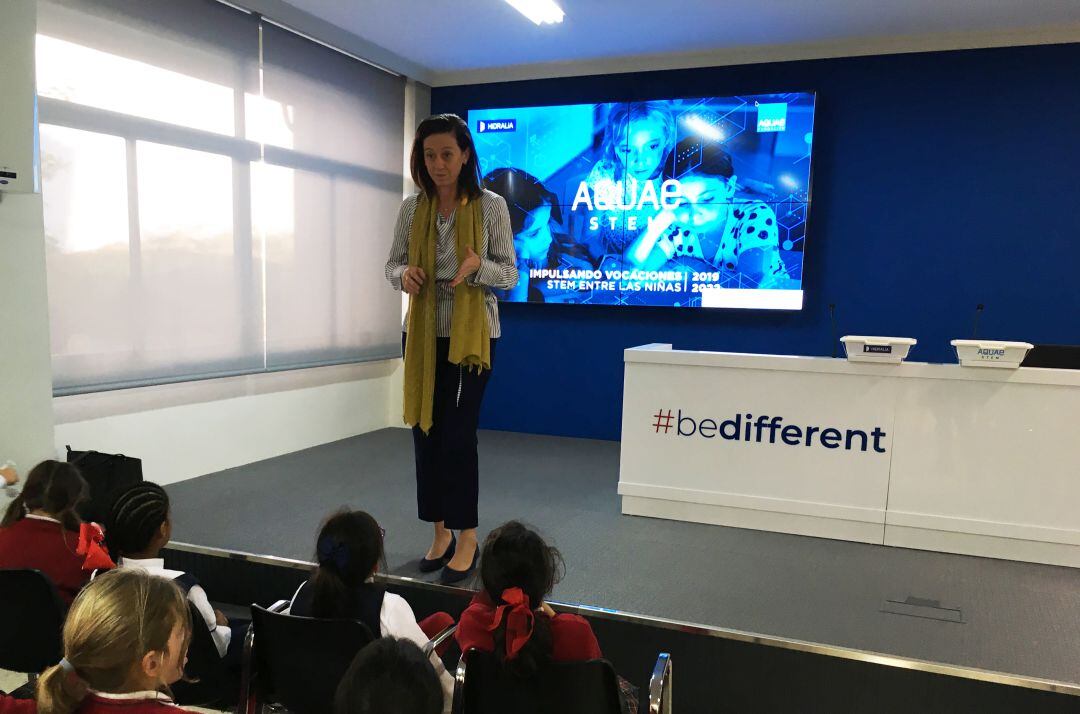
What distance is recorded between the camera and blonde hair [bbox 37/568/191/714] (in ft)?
3.31

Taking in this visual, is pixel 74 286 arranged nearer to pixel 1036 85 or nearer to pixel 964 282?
pixel 964 282

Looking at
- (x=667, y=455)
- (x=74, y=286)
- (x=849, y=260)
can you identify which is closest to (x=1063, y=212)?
(x=849, y=260)

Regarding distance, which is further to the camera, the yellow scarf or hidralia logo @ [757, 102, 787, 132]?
hidralia logo @ [757, 102, 787, 132]

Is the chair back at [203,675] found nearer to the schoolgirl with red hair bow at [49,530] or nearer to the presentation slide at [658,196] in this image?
the schoolgirl with red hair bow at [49,530]

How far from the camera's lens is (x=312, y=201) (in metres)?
4.81

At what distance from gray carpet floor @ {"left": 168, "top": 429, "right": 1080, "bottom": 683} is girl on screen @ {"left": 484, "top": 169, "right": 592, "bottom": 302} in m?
1.62

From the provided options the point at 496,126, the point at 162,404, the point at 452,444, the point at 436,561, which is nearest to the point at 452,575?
the point at 436,561

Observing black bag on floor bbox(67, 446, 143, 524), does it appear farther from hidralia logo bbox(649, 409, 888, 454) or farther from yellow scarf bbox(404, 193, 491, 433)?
hidralia logo bbox(649, 409, 888, 454)

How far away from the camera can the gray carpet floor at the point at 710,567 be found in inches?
91.7

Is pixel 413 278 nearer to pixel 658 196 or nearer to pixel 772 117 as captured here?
pixel 658 196

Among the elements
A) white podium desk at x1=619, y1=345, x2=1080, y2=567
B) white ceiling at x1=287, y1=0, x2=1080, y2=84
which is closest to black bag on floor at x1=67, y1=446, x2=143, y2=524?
white podium desk at x1=619, y1=345, x2=1080, y2=567

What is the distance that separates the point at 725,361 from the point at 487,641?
2.18m

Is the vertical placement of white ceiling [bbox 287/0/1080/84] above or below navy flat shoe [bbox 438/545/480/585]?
above

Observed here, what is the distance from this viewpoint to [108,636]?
104 centimetres
